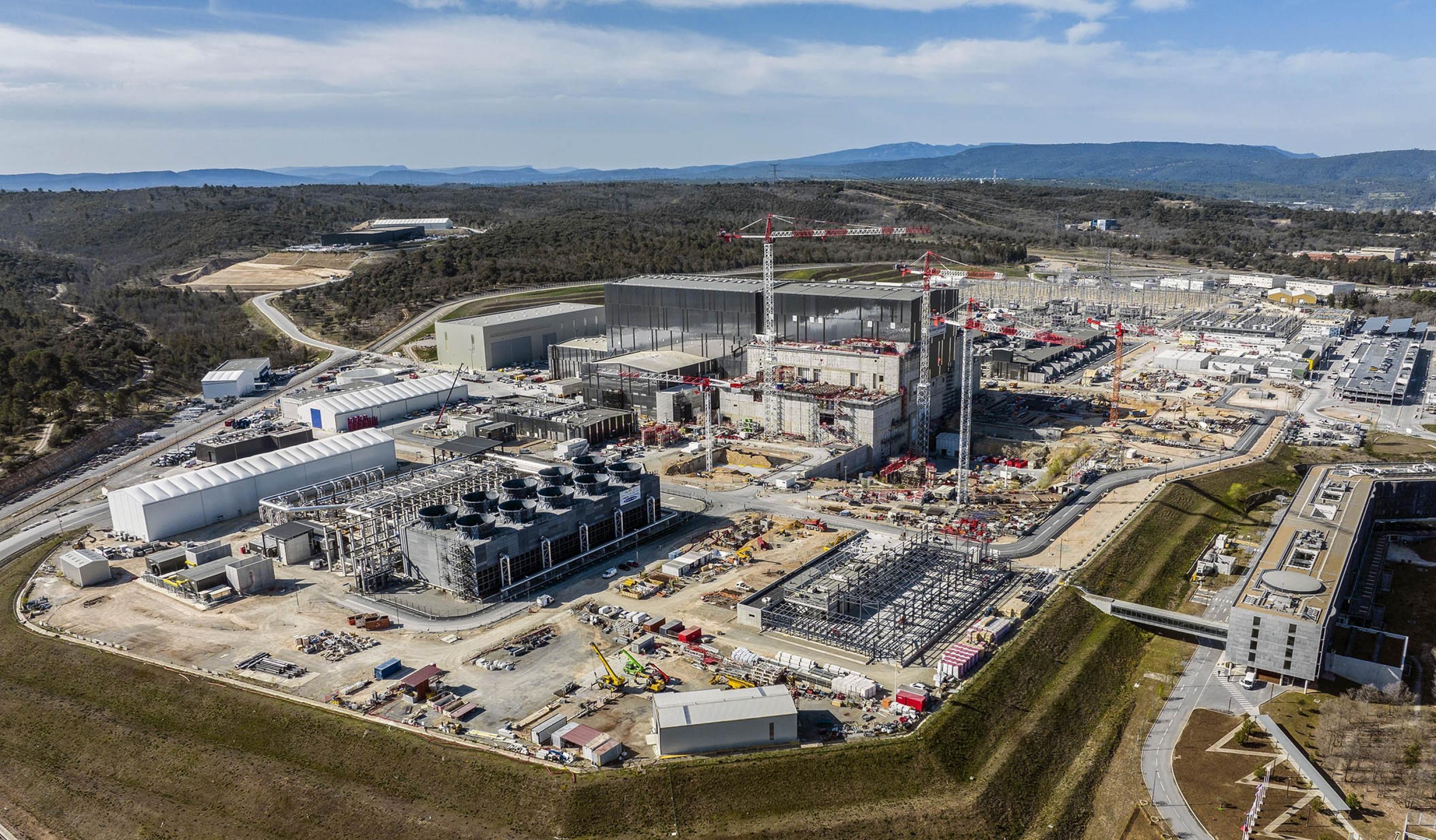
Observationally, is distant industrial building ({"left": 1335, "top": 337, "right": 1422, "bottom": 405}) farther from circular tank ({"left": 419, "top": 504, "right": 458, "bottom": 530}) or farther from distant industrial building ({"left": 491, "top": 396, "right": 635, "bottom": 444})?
circular tank ({"left": 419, "top": 504, "right": 458, "bottom": 530})

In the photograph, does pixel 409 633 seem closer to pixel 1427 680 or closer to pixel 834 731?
pixel 834 731

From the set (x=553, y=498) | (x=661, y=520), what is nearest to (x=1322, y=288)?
(x=661, y=520)

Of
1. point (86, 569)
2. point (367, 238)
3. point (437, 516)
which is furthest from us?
point (367, 238)

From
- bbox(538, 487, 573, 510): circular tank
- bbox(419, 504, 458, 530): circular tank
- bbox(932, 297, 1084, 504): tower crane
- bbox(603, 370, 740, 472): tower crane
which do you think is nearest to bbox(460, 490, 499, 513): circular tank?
bbox(419, 504, 458, 530): circular tank

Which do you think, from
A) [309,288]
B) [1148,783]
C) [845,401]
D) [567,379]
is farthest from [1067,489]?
[309,288]

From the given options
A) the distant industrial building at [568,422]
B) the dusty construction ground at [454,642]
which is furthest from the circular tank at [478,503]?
the distant industrial building at [568,422]

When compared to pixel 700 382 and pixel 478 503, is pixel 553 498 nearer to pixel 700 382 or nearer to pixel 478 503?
pixel 478 503

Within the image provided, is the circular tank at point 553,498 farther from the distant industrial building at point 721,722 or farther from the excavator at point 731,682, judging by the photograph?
the distant industrial building at point 721,722
